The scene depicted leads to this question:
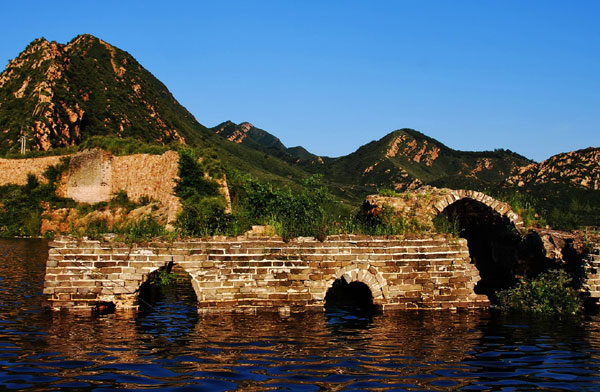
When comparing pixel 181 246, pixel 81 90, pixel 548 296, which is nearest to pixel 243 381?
pixel 181 246

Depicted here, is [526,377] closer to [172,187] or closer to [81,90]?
[172,187]

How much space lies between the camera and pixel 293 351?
8.83 metres

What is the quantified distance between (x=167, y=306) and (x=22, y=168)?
37136 millimetres

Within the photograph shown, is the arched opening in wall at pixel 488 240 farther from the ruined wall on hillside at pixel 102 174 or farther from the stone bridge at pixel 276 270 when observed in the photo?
the ruined wall on hillside at pixel 102 174

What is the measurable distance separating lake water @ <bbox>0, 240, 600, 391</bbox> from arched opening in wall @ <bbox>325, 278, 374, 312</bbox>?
122 centimetres

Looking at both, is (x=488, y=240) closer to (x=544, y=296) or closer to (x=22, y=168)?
(x=544, y=296)

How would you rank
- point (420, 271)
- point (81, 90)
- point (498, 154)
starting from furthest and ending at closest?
1. point (498, 154)
2. point (81, 90)
3. point (420, 271)

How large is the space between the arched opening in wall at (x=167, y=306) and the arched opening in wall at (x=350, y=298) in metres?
3.80

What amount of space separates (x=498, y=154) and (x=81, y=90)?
220ft

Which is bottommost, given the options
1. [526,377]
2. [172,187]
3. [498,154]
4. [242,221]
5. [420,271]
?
[526,377]

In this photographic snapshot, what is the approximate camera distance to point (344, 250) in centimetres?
1224

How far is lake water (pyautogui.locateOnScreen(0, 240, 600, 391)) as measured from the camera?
7.19 metres

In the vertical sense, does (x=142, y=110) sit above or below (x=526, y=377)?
above

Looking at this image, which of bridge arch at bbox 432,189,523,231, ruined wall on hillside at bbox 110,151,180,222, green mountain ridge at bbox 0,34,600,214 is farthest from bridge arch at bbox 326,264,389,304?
green mountain ridge at bbox 0,34,600,214
